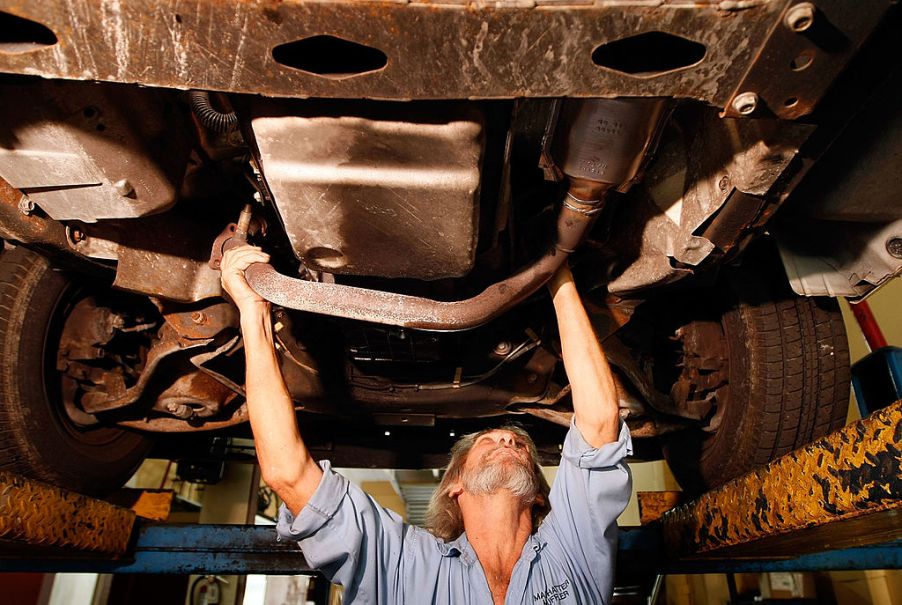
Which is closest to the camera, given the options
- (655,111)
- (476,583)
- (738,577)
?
(655,111)

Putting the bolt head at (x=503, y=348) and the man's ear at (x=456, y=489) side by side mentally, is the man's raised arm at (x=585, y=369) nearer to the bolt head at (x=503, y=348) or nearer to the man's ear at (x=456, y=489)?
the bolt head at (x=503, y=348)

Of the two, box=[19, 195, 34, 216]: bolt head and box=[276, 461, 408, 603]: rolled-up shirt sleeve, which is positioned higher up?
box=[19, 195, 34, 216]: bolt head

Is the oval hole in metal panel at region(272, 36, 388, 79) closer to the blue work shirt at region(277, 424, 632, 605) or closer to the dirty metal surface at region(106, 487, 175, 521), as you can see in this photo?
the blue work shirt at region(277, 424, 632, 605)

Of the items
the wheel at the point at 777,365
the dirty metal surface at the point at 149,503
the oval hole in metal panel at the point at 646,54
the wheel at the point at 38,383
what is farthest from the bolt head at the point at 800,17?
the dirty metal surface at the point at 149,503

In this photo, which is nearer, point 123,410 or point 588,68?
point 588,68

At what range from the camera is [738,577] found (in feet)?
12.9

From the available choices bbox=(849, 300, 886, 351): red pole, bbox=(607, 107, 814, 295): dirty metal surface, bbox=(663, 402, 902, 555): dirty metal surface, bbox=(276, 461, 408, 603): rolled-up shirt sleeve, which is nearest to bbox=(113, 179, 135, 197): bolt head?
bbox=(276, 461, 408, 603): rolled-up shirt sleeve

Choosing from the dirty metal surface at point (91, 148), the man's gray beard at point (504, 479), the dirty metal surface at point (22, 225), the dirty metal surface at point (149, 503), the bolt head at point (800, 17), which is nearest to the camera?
the bolt head at point (800, 17)

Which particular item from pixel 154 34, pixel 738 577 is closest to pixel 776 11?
pixel 154 34

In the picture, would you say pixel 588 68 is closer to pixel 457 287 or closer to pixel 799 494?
pixel 457 287

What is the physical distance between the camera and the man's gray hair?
156 centimetres

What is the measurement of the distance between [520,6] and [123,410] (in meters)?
1.58

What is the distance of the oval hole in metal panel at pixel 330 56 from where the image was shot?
0.74 m

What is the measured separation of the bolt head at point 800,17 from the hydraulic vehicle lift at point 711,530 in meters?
0.52
